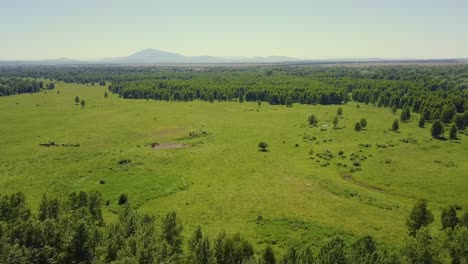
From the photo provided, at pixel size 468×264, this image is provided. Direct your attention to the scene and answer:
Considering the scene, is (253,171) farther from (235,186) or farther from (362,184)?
(362,184)

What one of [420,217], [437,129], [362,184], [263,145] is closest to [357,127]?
[437,129]

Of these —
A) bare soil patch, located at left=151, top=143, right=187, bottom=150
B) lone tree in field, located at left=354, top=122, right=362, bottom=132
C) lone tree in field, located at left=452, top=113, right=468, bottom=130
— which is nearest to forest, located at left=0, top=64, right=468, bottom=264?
lone tree in field, located at left=354, top=122, right=362, bottom=132

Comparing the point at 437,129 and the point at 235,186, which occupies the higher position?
the point at 437,129

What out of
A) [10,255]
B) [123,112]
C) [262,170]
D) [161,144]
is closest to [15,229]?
[10,255]

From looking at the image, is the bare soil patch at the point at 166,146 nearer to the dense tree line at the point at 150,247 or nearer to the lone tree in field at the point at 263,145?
the lone tree in field at the point at 263,145

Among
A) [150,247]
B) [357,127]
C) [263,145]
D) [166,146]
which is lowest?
[166,146]

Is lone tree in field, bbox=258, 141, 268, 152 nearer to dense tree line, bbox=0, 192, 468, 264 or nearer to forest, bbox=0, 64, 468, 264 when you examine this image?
forest, bbox=0, 64, 468, 264

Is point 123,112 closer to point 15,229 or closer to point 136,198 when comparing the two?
point 136,198
